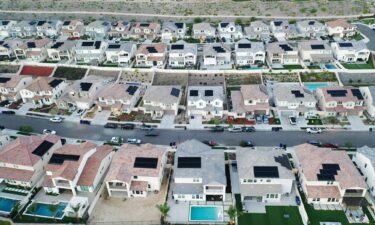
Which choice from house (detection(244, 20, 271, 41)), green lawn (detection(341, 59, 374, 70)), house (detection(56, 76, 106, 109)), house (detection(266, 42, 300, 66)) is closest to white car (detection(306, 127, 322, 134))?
house (detection(266, 42, 300, 66))

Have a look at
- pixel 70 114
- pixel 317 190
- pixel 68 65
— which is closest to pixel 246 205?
pixel 317 190

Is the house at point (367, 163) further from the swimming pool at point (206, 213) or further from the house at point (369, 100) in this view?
the swimming pool at point (206, 213)

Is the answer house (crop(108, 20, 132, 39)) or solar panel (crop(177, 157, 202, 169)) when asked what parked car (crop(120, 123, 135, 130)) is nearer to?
solar panel (crop(177, 157, 202, 169))

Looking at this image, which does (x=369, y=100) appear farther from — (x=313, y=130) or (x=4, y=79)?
(x=4, y=79)

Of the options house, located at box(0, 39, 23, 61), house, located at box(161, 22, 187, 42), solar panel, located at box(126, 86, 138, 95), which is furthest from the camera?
house, located at box(161, 22, 187, 42)

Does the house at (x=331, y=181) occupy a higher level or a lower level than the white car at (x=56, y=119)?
lower

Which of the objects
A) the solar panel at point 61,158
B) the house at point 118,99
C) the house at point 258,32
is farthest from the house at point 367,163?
the house at point 258,32
